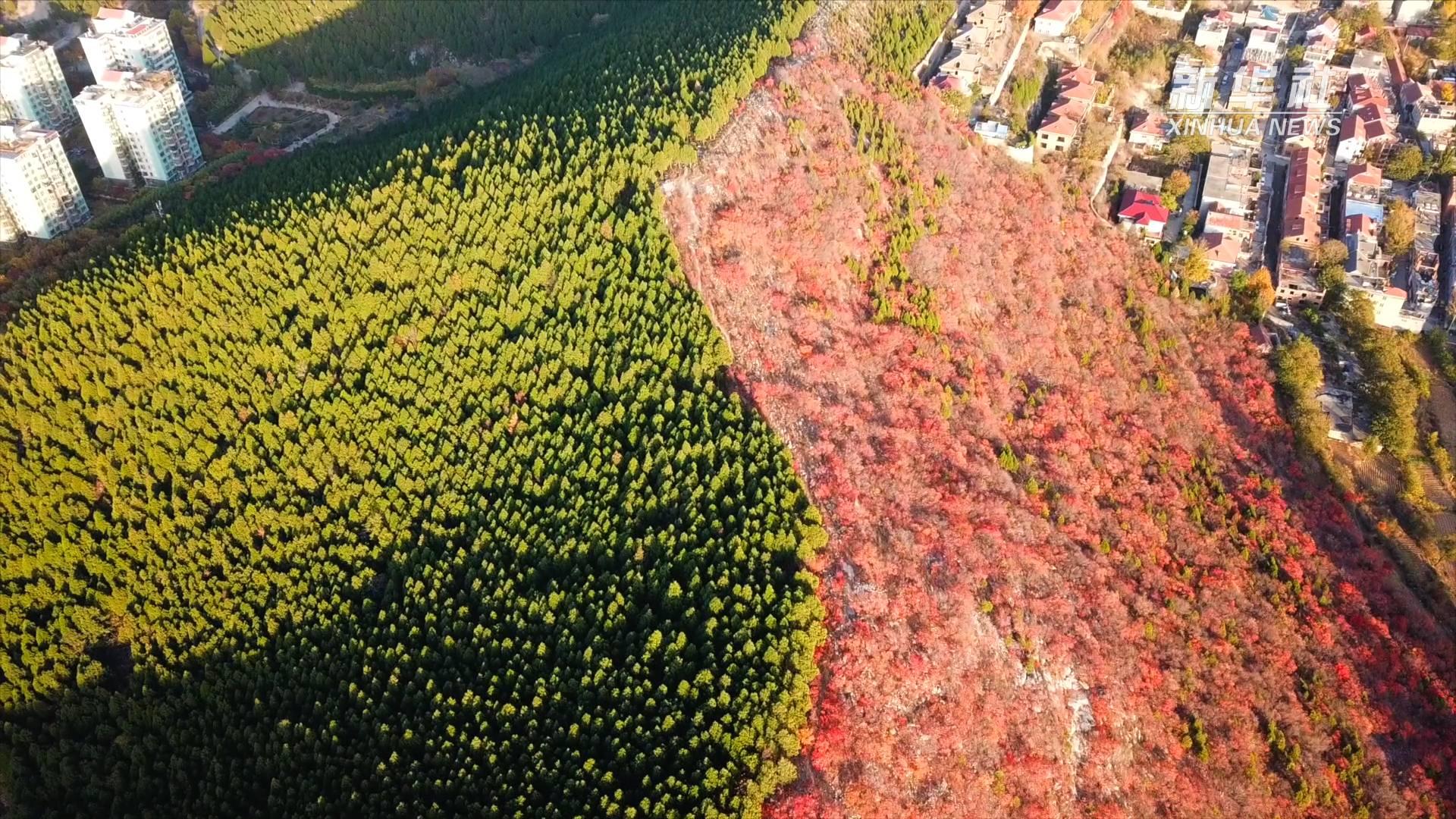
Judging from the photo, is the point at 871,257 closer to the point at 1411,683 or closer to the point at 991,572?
the point at 991,572

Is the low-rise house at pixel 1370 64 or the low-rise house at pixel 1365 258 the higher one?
the low-rise house at pixel 1370 64

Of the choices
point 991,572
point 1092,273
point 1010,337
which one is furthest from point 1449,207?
point 991,572

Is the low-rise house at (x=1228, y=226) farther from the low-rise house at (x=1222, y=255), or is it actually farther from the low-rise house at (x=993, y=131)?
the low-rise house at (x=993, y=131)

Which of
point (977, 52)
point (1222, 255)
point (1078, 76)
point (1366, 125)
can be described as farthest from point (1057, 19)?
point (1222, 255)

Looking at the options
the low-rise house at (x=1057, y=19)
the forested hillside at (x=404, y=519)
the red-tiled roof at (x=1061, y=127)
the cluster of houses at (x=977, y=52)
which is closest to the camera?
the forested hillside at (x=404, y=519)

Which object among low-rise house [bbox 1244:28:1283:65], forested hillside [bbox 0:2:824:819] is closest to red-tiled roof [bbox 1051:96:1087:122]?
low-rise house [bbox 1244:28:1283:65]

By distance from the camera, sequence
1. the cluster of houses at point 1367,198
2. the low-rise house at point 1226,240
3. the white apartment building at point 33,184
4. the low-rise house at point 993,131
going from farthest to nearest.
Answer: the low-rise house at point 993,131 → the low-rise house at point 1226,240 → the cluster of houses at point 1367,198 → the white apartment building at point 33,184

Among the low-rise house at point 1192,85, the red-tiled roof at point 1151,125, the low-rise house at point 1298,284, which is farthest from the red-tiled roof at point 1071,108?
the low-rise house at point 1298,284

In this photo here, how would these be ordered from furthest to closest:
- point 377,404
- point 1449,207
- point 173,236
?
point 1449,207 < point 173,236 < point 377,404

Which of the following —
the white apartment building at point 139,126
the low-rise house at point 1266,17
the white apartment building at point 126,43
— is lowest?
the low-rise house at point 1266,17
